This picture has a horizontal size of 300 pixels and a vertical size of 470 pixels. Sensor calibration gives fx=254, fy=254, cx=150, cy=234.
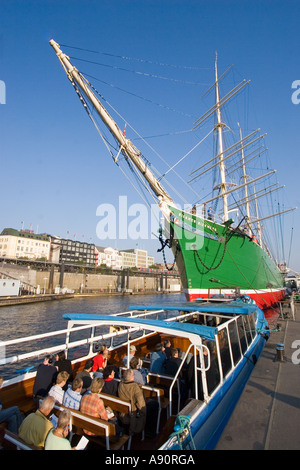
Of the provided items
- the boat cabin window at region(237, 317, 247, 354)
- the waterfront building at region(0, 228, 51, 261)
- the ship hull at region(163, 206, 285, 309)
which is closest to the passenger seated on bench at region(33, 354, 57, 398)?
the boat cabin window at region(237, 317, 247, 354)

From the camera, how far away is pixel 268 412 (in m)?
4.50

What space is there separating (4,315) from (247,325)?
32.9 m

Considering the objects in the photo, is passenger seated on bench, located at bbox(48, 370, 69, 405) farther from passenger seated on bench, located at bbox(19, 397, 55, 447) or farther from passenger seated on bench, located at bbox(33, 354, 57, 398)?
passenger seated on bench, located at bbox(19, 397, 55, 447)

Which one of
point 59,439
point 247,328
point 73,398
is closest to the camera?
point 59,439

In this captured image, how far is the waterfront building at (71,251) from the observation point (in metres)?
118

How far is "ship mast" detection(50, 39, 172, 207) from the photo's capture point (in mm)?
16484

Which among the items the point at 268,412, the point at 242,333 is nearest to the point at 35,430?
the point at 268,412

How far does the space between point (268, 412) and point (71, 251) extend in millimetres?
131221

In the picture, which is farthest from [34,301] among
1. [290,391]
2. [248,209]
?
[290,391]

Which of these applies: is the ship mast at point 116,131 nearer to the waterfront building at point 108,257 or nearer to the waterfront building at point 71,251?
the waterfront building at point 71,251

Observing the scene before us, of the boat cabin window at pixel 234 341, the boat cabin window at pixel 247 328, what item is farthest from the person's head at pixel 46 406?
the boat cabin window at pixel 247 328

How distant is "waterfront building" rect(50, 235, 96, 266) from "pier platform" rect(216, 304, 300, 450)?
117 metres

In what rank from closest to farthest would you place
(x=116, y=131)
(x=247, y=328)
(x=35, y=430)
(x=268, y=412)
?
(x=35, y=430) < (x=268, y=412) < (x=247, y=328) < (x=116, y=131)

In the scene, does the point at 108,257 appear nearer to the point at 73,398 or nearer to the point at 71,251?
the point at 71,251
